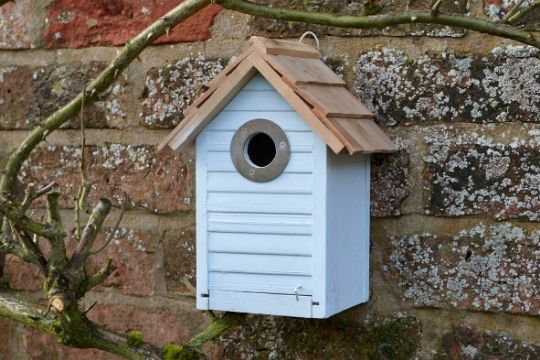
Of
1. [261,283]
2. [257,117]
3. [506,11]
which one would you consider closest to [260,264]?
[261,283]

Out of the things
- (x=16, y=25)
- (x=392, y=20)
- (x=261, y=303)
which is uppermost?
(x=16, y=25)

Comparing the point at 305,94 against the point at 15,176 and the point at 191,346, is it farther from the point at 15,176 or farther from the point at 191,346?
the point at 15,176

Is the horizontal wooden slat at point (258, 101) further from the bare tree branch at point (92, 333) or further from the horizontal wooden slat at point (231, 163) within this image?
the bare tree branch at point (92, 333)

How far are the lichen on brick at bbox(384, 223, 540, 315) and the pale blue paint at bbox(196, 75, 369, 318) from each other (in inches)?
4.2

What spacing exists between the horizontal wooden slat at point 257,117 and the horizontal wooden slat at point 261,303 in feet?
0.95

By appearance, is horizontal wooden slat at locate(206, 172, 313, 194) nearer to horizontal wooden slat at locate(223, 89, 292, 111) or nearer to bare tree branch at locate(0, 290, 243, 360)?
horizontal wooden slat at locate(223, 89, 292, 111)

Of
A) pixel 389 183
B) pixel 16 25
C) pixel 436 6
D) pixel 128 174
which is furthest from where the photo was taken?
pixel 16 25

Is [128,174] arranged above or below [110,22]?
below

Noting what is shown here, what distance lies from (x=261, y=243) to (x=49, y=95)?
717mm

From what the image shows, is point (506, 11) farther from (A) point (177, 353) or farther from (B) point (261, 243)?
(A) point (177, 353)

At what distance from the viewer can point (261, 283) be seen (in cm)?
171

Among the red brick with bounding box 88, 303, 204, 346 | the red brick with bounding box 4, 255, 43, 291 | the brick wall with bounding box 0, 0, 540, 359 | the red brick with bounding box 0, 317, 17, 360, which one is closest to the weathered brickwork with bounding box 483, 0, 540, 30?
the brick wall with bounding box 0, 0, 540, 359

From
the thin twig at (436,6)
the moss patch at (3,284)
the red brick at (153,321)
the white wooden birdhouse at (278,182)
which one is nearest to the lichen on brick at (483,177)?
the white wooden birdhouse at (278,182)

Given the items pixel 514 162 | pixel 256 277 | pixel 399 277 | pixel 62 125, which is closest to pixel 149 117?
pixel 62 125
